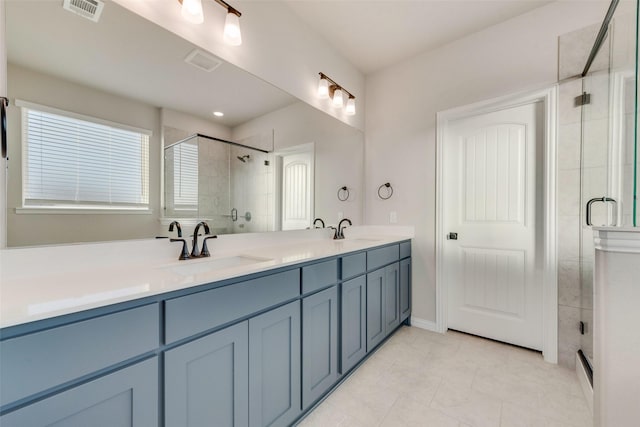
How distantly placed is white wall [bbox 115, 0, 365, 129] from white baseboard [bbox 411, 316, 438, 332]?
2156mm

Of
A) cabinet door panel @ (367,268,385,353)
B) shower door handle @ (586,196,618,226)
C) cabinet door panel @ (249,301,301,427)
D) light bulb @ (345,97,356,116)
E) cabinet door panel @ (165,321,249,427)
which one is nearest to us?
cabinet door panel @ (165,321,249,427)

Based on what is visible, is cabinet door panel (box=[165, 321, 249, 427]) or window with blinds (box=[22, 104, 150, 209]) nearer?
cabinet door panel (box=[165, 321, 249, 427])

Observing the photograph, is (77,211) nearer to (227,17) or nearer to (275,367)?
(275,367)

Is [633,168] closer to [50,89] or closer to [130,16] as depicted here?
[130,16]

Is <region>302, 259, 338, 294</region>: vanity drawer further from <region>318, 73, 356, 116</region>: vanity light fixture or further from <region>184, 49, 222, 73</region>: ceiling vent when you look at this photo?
<region>318, 73, 356, 116</region>: vanity light fixture

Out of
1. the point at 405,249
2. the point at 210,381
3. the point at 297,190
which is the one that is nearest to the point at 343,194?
the point at 297,190

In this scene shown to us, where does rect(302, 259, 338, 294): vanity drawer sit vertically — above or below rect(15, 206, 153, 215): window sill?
below

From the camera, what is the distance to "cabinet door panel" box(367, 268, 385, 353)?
1976 mm

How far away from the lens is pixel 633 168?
1.35 m

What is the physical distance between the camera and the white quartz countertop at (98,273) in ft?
2.35

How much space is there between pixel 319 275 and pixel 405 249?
1344mm

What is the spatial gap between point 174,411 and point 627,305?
1.66 m

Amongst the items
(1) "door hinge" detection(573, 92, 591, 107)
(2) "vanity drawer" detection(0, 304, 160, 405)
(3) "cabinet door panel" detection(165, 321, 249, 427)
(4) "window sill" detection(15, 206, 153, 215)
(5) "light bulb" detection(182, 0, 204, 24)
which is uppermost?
(5) "light bulb" detection(182, 0, 204, 24)

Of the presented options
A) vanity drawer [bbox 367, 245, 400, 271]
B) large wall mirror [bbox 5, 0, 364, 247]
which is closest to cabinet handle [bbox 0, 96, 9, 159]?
large wall mirror [bbox 5, 0, 364, 247]
